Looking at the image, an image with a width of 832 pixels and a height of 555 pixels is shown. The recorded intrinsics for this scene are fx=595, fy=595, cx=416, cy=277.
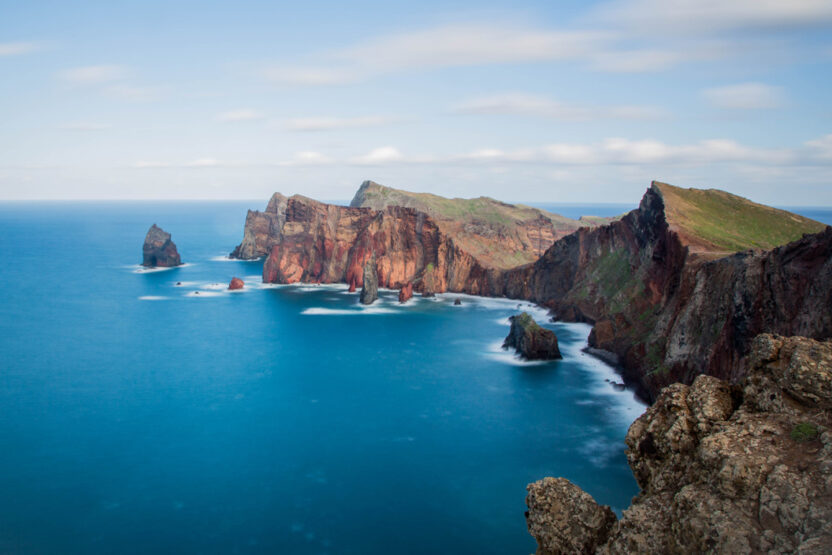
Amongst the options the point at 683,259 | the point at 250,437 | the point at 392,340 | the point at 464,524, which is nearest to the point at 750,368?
the point at 464,524

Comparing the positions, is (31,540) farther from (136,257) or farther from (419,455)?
(136,257)

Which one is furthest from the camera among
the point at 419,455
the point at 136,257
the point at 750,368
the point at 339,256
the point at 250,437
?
the point at 136,257

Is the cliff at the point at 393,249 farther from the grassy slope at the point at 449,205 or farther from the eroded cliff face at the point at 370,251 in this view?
the grassy slope at the point at 449,205

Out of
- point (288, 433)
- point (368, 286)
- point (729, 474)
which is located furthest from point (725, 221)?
point (729, 474)

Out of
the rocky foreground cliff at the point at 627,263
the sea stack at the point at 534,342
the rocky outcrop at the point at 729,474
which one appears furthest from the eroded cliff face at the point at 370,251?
the rocky outcrop at the point at 729,474

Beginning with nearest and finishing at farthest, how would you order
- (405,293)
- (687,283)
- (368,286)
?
(687,283)
(368,286)
(405,293)

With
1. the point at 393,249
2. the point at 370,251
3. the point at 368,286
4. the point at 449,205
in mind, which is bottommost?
the point at 368,286

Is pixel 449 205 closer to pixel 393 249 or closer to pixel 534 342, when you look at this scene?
pixel 393 249
